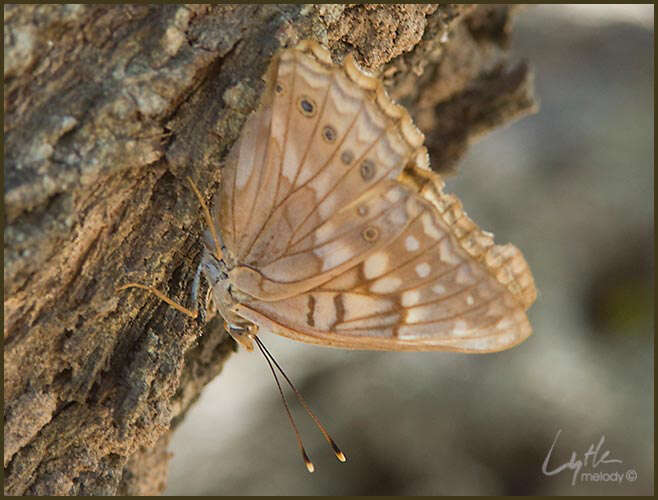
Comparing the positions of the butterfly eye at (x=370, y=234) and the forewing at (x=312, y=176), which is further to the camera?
the butterfly eye at (x=370, y=234)

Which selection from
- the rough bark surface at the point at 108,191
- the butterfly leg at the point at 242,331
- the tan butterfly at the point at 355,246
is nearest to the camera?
the rough bark surface at the point at 108,191

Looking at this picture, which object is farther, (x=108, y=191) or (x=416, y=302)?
(x=416, y=302)

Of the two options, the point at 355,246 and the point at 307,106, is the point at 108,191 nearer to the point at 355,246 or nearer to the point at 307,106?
the point at 307,106

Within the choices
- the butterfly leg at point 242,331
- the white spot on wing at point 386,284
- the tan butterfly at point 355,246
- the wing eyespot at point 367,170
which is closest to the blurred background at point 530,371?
the butterfly leg at point 242,331

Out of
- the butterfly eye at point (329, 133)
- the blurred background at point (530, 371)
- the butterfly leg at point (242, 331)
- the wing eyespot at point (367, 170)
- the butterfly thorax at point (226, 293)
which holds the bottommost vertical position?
the butterfly leg at point (242, 331)

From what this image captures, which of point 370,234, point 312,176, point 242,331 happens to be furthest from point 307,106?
point 242,331

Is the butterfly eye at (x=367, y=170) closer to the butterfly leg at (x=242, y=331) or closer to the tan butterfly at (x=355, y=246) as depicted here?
the tan butterfly at (x=355, y=246)

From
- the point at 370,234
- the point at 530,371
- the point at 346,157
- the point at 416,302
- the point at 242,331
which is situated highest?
the point at 530,371

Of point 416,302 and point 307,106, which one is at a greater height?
point 307,106
